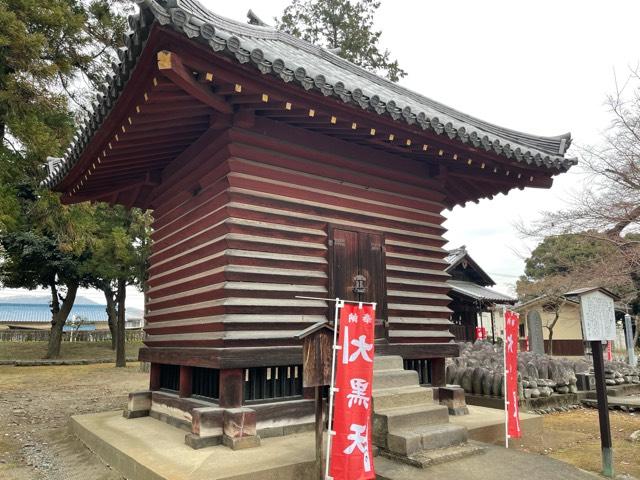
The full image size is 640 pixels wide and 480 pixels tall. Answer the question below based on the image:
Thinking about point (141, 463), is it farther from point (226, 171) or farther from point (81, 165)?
point (81, 165)

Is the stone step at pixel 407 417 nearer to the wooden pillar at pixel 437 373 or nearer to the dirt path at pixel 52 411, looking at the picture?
the wooden pillar at pixel 437 373

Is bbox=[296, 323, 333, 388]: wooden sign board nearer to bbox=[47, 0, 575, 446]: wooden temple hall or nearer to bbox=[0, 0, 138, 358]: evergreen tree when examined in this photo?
bbox=[47, 0, 575, 446]: wooden temple hall

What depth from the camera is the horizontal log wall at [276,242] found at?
5.83 m

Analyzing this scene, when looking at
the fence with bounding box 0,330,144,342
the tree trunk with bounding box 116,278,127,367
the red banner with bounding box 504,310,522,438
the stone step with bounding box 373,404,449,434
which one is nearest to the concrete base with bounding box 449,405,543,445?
the red banner with bounding box 504,310,522,438

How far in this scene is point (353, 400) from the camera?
4.39 m

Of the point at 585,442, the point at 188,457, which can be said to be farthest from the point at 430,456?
the point at 585,442

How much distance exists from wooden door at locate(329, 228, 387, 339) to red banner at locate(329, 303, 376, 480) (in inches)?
73.3

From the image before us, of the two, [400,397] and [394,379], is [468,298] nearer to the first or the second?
[394,379]

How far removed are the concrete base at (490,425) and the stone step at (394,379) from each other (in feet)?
2.53

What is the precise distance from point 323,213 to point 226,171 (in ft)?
5.11

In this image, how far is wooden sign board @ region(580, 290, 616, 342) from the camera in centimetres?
592

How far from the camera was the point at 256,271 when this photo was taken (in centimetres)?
586

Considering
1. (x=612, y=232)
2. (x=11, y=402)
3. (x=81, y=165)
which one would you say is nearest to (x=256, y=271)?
(x=81, y=165)

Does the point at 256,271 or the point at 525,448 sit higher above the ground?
the point at 256,271
